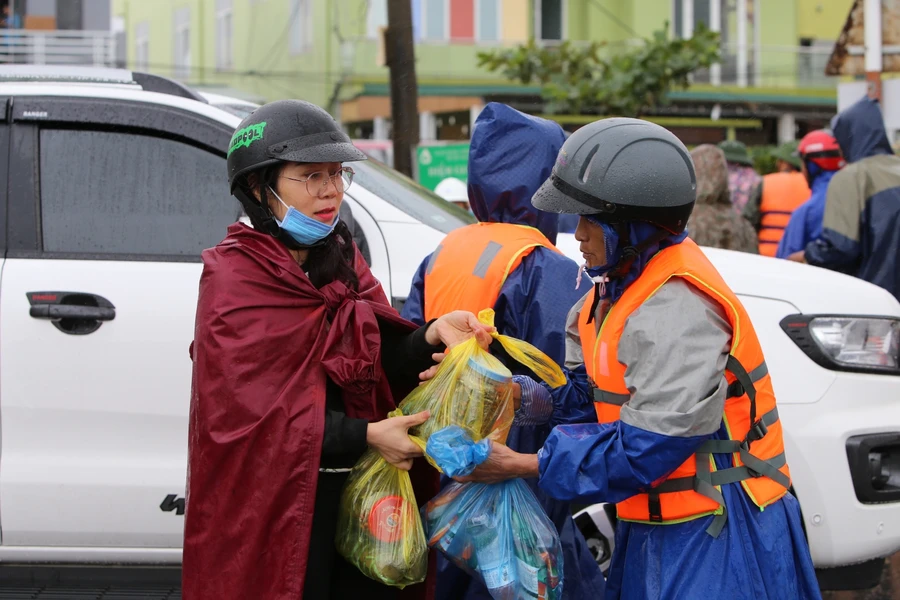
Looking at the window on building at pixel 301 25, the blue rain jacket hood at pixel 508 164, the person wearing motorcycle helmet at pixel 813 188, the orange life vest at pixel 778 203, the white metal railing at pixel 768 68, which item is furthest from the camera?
the white metal railing at pixel 768 68

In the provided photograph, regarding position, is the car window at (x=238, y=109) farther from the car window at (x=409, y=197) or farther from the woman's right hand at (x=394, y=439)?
the woman's right hand at (x=394, y=439)

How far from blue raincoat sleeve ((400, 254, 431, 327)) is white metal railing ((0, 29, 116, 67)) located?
18.7 meters

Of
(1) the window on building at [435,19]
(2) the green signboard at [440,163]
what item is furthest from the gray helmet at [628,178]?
(1) the window on building at [435,19]

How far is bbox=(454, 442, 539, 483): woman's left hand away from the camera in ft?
8.65

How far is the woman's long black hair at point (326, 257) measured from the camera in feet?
9.04

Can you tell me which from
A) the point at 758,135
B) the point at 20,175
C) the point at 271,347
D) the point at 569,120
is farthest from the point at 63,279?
the point at 758,135

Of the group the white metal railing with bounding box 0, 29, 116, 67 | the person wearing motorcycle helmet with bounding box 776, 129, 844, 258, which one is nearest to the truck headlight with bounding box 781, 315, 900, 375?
the person wearing motorcycle helmet with bounding box 776, 129, 844, 258

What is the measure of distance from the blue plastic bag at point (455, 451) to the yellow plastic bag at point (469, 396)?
6 centimetres

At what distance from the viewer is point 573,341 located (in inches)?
118

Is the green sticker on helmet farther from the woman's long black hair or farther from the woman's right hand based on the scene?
the woman's right hand

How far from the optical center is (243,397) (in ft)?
8.41

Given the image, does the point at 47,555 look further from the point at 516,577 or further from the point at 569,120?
the point at 569,120

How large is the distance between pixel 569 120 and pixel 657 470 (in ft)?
78.6

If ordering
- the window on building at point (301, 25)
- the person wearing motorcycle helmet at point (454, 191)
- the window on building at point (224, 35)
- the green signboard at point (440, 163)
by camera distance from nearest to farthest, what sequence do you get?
the person wearing motorcycle helmet at point (454, 191) < the green signboard at point (440, 163) < the window on building at point (301, 25) < the window on building at point (224, 35)
